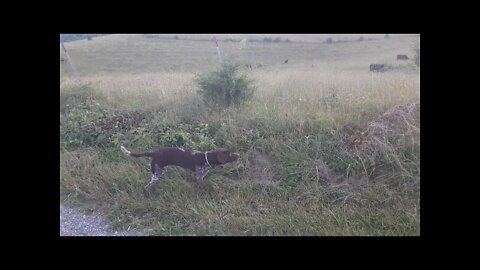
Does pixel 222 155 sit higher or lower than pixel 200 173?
higher

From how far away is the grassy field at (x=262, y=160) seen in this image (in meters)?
4.23

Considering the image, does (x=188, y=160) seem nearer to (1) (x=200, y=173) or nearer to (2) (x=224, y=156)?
(1) (x=200, y=173)

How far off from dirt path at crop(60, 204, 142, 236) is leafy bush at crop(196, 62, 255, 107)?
303 centimetres

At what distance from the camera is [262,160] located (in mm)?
5203

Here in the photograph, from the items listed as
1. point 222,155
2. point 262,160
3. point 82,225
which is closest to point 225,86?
point 262,160

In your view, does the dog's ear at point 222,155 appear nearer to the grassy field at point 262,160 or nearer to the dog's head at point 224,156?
the dog's head at point 224,156

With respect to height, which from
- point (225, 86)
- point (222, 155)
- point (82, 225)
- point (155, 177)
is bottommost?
point (82, 225)

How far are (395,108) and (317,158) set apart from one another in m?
1.75

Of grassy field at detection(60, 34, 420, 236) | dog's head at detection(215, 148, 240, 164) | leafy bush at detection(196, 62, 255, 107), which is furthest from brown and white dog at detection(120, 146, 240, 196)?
leafy bush at detection(196, 62, 255, 107)

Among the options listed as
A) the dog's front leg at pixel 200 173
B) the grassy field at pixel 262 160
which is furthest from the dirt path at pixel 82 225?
the dog's front leg at pixel 200 173

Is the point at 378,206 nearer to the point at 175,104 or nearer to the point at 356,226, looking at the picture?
the point at 356,226

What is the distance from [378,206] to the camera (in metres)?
4.31

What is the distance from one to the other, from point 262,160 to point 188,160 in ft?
3.65

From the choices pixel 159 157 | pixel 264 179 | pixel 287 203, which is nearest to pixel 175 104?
pixel 159 157
